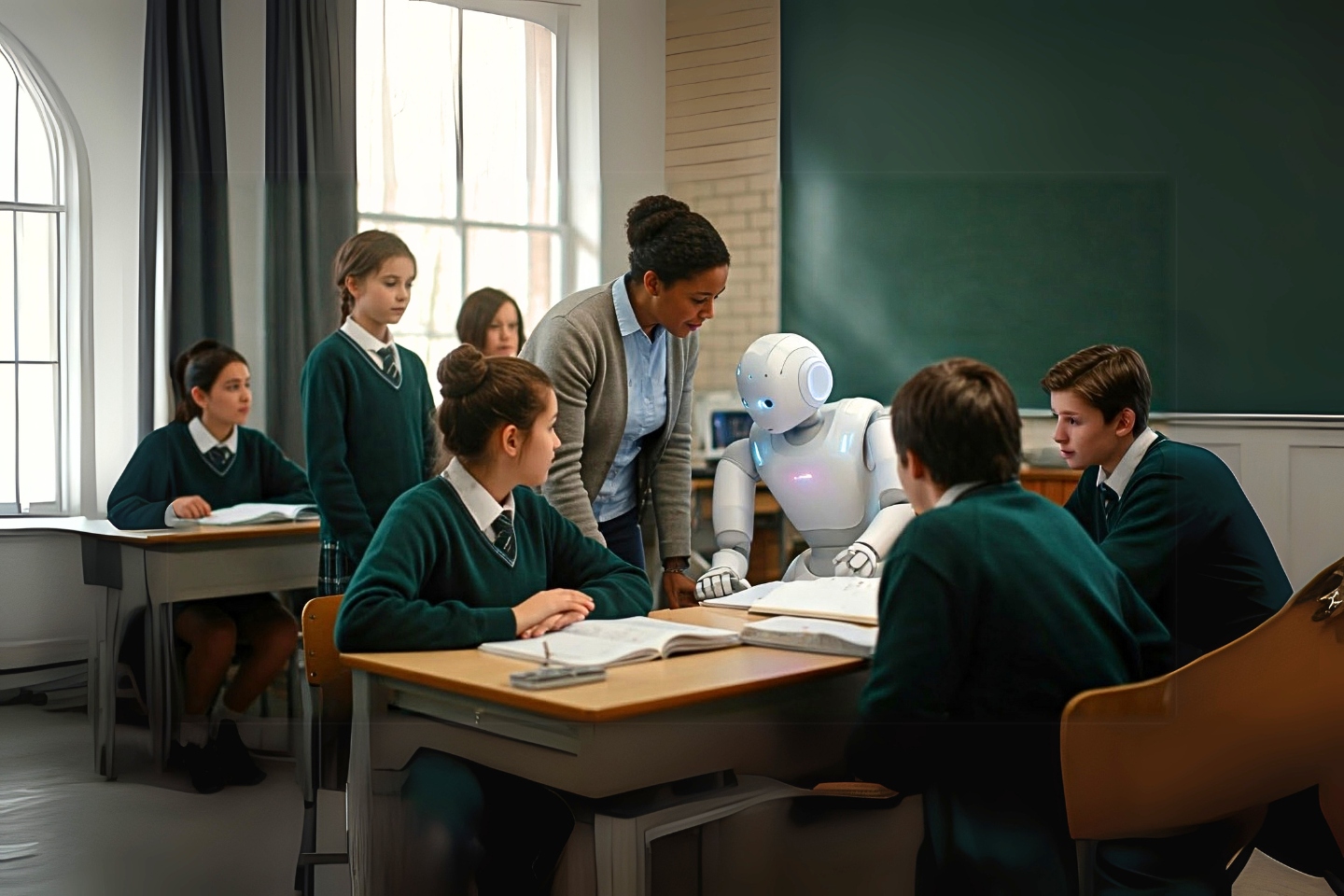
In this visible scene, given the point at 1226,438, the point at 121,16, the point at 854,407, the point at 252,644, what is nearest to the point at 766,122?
the point at 854,407

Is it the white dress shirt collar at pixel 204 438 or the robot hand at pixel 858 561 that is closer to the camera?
the robot hand at pixel 858 561

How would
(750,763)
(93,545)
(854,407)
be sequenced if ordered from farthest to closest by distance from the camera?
1. (93,545)
2. (854,407)
3. (750,763)

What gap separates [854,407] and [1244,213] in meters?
3.06

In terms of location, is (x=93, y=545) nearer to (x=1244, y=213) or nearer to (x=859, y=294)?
(x=859, y=294)

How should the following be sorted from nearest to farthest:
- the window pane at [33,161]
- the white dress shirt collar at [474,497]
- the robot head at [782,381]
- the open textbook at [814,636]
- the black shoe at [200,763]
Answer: the open textbook at [814,636], the white dress shirt collar at [474,497], the robot head at [782,381], the black shoe at [200,763], the window pane at [33,161]

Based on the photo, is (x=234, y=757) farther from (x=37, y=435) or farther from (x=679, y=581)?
(x=37, y=435)

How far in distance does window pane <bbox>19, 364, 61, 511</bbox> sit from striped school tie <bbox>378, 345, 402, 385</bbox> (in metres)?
2.90

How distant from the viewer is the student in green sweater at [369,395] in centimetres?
204

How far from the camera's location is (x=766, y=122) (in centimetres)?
224

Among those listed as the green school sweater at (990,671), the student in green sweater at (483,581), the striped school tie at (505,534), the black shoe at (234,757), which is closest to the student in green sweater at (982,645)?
the green school sweater at (990,671)

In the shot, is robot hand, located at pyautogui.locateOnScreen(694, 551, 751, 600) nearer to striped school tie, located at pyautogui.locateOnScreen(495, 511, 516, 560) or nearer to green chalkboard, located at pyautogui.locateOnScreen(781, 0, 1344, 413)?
striped school tie, located at pyautogui.locateOnScreen(495, 511, 516, 560)

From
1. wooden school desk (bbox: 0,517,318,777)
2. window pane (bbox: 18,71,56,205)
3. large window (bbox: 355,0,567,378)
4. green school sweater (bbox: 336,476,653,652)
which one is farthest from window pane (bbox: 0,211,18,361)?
green school sweater (bbox: 336,476,653,652)

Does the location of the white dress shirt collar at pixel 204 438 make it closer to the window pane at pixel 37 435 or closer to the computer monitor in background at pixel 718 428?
the computer monitor in background at pixel 718 428

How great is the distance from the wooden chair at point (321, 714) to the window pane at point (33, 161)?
3150mm
